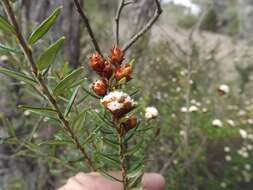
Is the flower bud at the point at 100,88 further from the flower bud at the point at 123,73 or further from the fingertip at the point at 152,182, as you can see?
the fingertip at the point at 152,182

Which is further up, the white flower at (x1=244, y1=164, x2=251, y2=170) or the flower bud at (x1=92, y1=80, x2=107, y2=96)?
the flower bud at (x1=92, y1=80, x2=107, y2=96)

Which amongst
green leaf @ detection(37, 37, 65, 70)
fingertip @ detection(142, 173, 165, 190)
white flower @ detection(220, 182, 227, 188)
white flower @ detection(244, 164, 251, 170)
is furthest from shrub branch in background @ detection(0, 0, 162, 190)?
white flower @ detection(244, 164, 251, 170)

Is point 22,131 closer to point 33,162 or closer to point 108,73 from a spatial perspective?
point 33,162

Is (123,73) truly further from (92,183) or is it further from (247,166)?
(247,166)

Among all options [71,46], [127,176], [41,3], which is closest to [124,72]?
[127,176]

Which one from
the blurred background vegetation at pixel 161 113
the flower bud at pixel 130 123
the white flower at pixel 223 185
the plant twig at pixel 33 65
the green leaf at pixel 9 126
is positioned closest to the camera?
the plant twig at pixel 33 65

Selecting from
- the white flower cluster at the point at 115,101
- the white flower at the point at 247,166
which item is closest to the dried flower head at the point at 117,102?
the white flower cluster at the point at 115,101

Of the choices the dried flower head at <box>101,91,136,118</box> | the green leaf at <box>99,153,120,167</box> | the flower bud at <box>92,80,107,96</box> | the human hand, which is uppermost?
the flower bud at <box>92,80,107,96</box>

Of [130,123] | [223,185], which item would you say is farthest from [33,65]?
[223,185]

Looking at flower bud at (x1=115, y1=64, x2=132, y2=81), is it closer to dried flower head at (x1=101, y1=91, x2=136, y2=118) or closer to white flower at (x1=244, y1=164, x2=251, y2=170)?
dried flower head at (x1=101, y1=91, x2=136, y2=118)
